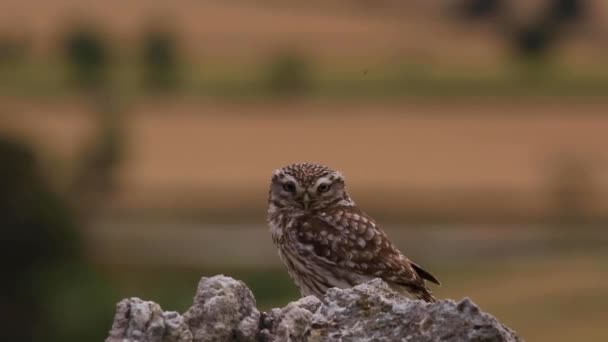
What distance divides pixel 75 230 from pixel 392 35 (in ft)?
209

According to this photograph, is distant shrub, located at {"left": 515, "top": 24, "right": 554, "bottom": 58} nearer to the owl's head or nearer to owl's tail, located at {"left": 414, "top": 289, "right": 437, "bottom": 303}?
the owl's head

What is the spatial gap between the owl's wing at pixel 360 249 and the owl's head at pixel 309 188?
0.68ft

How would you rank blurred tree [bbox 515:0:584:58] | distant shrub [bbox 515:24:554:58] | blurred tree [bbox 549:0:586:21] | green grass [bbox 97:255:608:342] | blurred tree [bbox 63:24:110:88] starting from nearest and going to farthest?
green grass [bbox 97:255:608:342]
blurred tree [bbox 63:24:110:88]
distant shrub [bbox 515:24:554:58]
blurred tree [bbox 515:0:584:58]
blurred tree [bbox 549:0:586:21]

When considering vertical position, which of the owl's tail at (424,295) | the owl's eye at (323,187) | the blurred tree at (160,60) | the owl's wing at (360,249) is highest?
the owl's eye at (323,187)

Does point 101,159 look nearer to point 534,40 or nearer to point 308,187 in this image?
point 534,40

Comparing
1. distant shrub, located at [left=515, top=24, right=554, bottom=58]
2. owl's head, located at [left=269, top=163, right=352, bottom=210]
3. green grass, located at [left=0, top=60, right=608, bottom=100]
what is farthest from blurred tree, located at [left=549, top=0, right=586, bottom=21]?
owl's head, located at [left=269, top=163, right=352, bottom=210]

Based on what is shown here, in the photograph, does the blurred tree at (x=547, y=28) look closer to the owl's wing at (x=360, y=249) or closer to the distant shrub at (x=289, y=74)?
the distant shrub at (x=289, y=74)

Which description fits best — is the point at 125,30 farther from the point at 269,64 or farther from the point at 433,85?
the point at 433,85

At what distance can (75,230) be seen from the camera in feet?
236

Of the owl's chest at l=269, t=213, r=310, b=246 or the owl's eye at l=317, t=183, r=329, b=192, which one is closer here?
the owl's chest at l=269, t=213, r=310, b=246

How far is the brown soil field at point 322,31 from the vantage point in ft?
431

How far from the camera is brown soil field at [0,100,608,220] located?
101312mm

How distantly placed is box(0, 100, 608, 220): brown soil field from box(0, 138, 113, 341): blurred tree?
24455 millimetres

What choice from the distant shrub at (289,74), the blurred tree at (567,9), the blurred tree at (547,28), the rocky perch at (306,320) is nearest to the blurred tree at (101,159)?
the distant shrub at (289,74)
